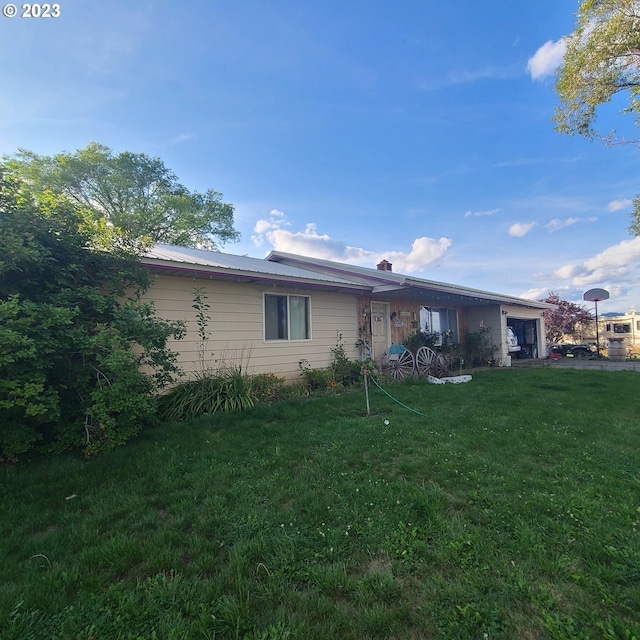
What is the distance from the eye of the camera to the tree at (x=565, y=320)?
66.6ft

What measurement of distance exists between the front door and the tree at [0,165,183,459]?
A: 6534mm

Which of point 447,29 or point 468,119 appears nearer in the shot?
point 447,29

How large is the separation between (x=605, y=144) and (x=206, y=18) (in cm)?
894

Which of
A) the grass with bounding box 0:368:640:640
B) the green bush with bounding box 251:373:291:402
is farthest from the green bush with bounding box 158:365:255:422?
the grass with bounding box 0:368:640:640

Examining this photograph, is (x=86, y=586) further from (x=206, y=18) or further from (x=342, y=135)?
(x=342, y=135)

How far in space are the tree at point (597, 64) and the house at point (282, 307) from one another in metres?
4.86

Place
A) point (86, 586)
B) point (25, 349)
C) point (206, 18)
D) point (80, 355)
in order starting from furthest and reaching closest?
point (206, 18)
point (80, 355)
point (25, 349)
point (86, 586)

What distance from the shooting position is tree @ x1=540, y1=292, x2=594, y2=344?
2030 centimetres

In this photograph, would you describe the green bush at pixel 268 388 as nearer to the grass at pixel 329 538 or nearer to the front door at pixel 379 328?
the grass at pixel 329 538

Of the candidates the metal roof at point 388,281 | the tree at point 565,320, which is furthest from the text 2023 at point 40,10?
the tree at point 565,320

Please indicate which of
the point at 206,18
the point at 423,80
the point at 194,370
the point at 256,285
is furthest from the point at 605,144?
the point at 194,370

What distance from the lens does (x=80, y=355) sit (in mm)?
4000

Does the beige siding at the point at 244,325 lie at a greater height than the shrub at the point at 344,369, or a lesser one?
greater

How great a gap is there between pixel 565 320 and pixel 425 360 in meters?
15.7
